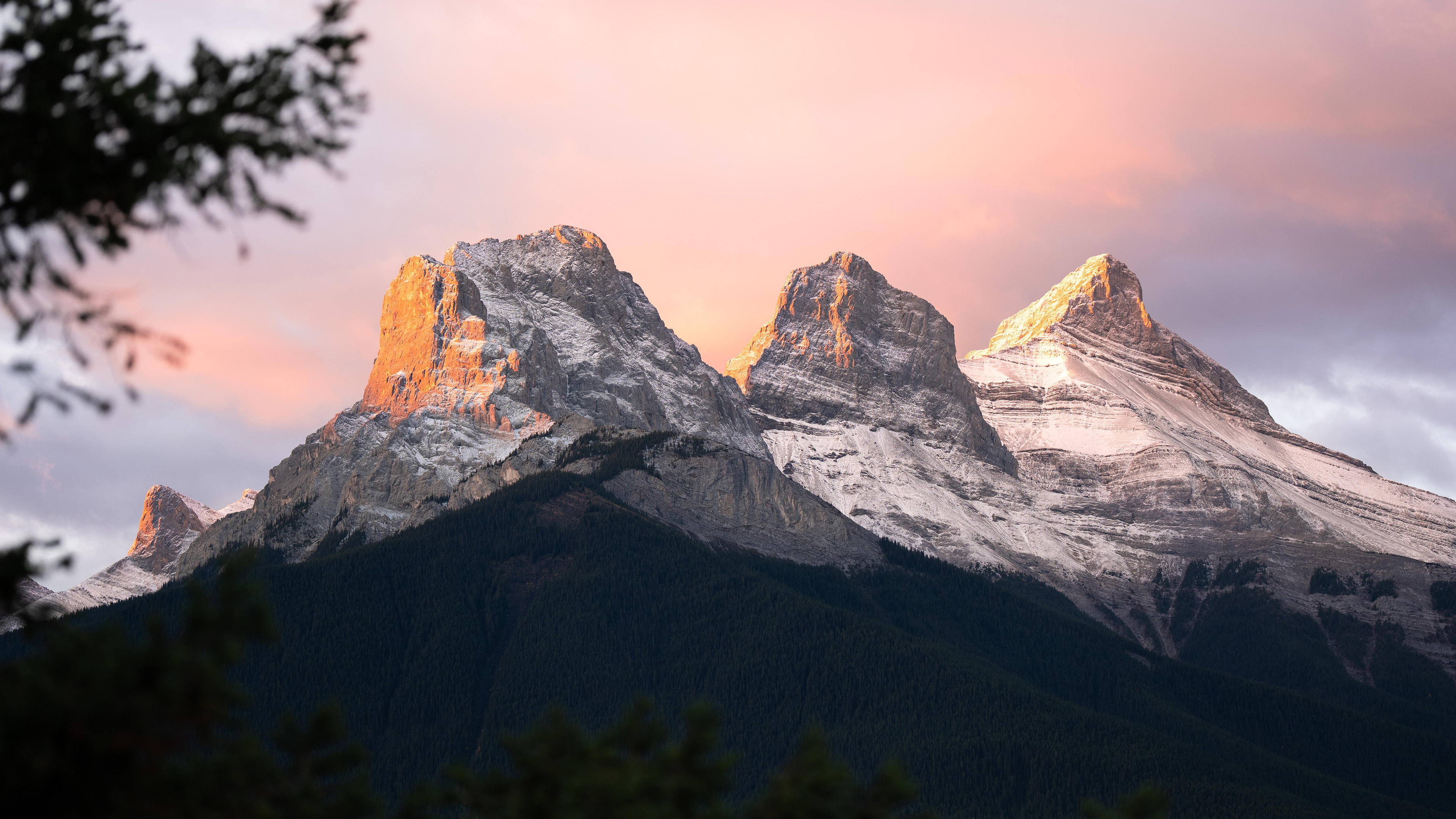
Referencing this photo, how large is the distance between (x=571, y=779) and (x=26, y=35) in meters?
21.2

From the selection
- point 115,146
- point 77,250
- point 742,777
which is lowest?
point 742,777

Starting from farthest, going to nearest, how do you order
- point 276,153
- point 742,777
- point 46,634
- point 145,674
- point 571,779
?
point 742,777, point 571,779, point 276,153, point 46,634, point 145,674

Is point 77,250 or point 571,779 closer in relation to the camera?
point 77,250

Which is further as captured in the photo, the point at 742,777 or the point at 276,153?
the point at 742,777

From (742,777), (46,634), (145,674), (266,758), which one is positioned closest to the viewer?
(145,674)

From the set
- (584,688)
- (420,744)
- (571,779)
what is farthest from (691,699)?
(571,779)

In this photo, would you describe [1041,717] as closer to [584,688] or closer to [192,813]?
[584,688]

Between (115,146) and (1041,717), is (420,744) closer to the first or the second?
(1041,717)

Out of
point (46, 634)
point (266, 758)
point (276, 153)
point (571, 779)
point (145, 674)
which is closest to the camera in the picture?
point (145, 674)

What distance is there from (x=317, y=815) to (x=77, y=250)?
1310 cm

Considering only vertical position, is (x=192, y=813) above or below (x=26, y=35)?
below

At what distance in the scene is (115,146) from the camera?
3216 cm

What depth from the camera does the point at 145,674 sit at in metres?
29.2

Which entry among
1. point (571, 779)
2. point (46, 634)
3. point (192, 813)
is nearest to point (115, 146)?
point (46, 634)
